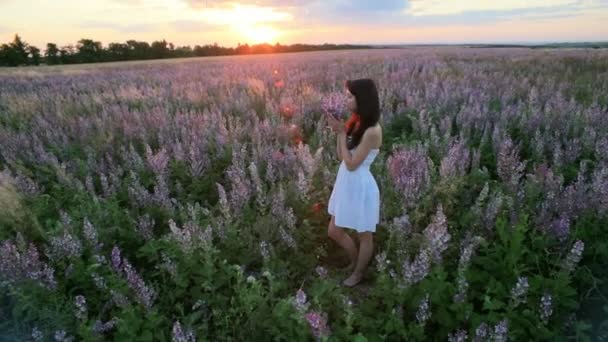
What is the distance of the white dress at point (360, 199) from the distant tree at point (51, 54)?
6684 cm

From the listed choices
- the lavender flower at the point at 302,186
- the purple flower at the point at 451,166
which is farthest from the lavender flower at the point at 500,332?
the lavender flower at the point at 302,186

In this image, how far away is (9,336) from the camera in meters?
2.99

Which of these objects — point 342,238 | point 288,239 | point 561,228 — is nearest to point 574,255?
point 561,228

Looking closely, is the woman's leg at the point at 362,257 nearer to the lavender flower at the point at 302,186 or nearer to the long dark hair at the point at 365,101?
the lavender flower at the point at 302,186

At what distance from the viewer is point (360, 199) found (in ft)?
10.4

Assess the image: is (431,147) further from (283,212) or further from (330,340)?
(330,340)

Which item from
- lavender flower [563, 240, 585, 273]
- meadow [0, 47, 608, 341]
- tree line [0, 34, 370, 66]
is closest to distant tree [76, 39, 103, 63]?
tree line [0, 34, 370, 66]

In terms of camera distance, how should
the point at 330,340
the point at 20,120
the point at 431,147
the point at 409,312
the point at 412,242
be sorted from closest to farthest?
the point at 330,340
the point at 409,312
the point at 412,242
the point at 431,147
the point at 20,120

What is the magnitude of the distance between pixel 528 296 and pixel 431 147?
8.68 ft

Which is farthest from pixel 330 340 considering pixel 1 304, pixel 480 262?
pixel 1 304

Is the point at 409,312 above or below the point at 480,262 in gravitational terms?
below

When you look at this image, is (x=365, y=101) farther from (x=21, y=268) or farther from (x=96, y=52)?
(x=96, y=52)

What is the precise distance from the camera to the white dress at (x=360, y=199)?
3.16 m

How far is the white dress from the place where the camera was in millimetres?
3158
